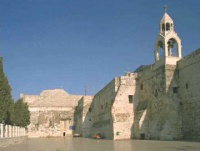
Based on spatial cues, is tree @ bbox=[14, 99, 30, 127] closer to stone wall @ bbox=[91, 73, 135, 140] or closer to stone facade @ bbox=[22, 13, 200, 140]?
stone facade @ bbox=[22, 13, 200, 140]

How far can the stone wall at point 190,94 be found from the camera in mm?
25047

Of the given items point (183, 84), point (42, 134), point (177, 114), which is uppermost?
point (183, 84)

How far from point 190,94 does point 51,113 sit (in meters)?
34.5

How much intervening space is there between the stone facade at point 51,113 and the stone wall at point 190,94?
3118 cm

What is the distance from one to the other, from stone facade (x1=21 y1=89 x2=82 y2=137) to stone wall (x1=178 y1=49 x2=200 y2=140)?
31179mm

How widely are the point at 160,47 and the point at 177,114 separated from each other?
870cm

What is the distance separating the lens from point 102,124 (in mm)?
40062

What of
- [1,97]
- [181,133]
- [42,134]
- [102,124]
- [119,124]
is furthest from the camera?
[42,134]

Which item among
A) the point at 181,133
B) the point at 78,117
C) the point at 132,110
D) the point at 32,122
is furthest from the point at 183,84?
the point at 32,122

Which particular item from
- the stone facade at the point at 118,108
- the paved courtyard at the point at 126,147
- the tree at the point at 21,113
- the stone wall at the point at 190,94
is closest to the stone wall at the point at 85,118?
the stone facade at the point at 118,108

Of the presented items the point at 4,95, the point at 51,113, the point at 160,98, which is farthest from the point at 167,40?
the point at 51,113

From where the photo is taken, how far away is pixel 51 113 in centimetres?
5531

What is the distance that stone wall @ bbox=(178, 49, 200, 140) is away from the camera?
25.0 meters

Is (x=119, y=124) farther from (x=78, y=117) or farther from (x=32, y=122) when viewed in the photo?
(x=32, y=122)
